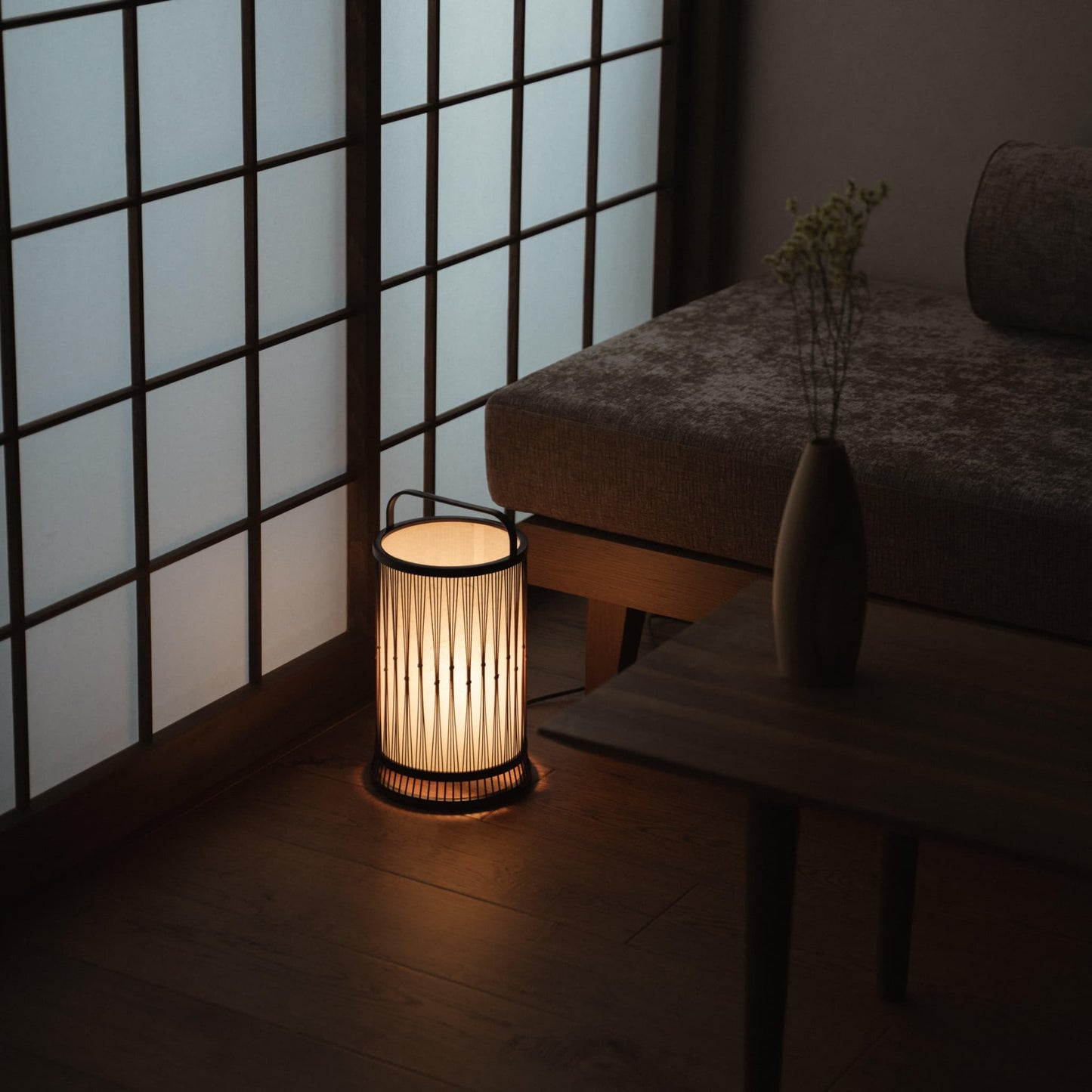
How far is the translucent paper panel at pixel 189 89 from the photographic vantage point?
2105 millimetres

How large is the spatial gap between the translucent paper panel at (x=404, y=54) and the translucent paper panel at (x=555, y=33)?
30 cm

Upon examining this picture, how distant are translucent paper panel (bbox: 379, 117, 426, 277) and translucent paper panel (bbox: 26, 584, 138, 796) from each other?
2.31ft

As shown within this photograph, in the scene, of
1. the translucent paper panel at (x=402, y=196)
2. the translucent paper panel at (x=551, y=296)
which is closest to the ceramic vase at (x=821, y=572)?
the translucent paper panel at (x=402, y=196)

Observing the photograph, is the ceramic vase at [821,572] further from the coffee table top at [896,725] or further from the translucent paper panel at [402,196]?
the translucent paper panel at [402,196]

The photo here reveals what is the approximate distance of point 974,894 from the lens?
2.20 metres

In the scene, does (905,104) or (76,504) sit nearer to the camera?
(76,504)

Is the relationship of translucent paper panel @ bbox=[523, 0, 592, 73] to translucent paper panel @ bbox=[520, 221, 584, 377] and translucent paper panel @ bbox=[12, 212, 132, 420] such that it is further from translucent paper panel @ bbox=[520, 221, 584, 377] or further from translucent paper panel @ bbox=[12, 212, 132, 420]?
translucent paper panel @ bbox=[12, 212, 132, 420]

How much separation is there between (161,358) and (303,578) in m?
0.49

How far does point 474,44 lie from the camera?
274 centimetres

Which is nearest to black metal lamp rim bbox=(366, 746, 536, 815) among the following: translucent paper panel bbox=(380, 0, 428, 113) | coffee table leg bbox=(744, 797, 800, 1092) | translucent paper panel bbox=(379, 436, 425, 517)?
translucent paper panel bbox=(379, 436, 425, 517)

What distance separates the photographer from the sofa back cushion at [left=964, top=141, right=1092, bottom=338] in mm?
2729

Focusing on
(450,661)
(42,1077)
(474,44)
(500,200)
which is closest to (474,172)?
(500,200)

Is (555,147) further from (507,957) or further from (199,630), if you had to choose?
(507,957)

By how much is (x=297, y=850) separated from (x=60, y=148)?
0.97m
